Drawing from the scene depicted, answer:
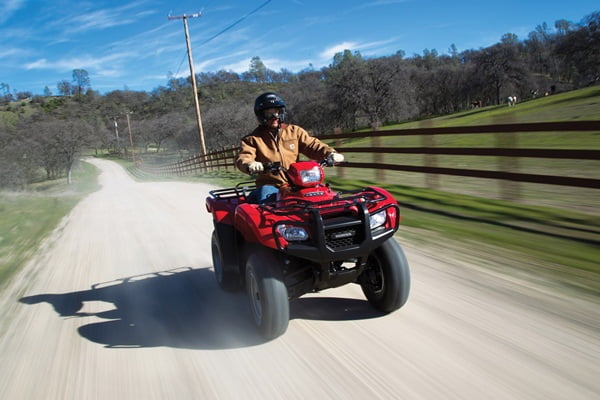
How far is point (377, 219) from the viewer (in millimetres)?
3186

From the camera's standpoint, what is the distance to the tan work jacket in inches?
157

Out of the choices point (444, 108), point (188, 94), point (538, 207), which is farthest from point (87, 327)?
point (188, 94)

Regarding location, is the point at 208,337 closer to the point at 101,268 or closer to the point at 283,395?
the point at 283,395

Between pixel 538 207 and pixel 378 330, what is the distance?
403cm

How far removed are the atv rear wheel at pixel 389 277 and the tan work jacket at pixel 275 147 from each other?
1.13m

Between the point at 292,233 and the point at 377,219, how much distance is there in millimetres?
653

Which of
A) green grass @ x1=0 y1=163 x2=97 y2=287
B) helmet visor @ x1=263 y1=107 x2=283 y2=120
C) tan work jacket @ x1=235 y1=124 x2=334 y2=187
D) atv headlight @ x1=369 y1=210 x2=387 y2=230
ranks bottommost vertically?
green grass @ x1=0 y1=163 x2=97 y2=287

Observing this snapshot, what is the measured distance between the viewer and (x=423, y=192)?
26.6 ft

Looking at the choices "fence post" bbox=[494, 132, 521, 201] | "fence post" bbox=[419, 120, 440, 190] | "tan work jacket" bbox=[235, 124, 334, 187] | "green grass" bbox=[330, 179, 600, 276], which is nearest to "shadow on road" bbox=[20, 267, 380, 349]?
"tan work jacket" bbox=[235, 124, 334, 187]

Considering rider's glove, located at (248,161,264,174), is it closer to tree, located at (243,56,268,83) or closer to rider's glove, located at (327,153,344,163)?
rider's glove, located at (327,153,344,163)

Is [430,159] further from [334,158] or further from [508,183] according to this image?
[334,158]

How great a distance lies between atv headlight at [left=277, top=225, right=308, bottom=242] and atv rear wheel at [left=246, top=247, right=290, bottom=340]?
30 centimetres

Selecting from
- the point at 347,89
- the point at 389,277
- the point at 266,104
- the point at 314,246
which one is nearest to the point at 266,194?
→ the point at 266,104

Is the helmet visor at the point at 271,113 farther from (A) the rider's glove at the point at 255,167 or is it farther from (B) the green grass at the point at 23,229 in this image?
(B) the green grass at the point at 23,229
